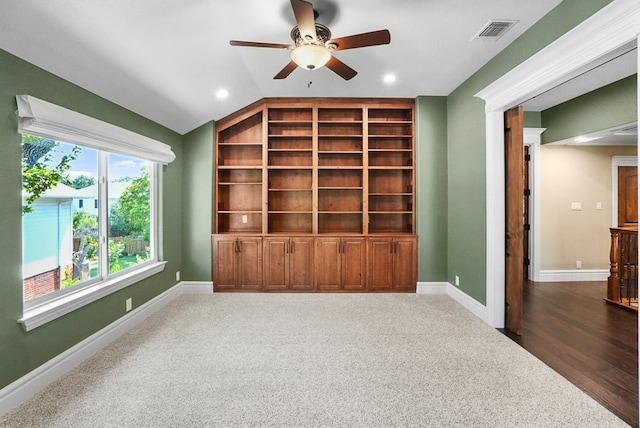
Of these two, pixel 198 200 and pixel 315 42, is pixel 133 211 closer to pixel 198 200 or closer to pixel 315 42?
pixel 198 200

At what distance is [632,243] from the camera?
4074 mm

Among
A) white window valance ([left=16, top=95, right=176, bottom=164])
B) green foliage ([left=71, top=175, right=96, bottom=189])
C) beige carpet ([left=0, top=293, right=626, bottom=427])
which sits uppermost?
white window valance ([left=16, top=95, right=176, bottom=164])

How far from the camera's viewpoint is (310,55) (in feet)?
7.93

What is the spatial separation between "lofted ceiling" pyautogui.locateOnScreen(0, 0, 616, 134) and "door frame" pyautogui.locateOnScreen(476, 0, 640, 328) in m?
0.36

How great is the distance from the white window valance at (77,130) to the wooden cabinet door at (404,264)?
3437mm

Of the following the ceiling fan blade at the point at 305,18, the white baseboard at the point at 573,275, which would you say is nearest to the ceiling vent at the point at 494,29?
the ceiling fan blade at the point at 305,18

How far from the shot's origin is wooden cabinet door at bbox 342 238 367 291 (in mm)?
4613

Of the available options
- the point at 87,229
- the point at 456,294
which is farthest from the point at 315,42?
the point at 456,294

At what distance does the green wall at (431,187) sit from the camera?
4.55 meters

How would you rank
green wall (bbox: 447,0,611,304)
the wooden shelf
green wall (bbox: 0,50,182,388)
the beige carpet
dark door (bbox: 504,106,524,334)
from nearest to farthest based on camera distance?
the beige carpet < green wall (bbox: 0,50,182,388) < green wall (bbox: 447,0,611,304) < dark door (bbox: 504,106,524,334) < the wooden shelf

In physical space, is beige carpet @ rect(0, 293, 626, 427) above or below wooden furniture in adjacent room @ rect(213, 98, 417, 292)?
below

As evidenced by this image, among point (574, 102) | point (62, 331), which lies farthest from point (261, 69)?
point (574, 102)

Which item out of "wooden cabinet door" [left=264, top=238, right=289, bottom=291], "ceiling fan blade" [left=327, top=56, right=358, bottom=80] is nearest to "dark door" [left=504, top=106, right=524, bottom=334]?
"ceiling fan blade" [left=327, top=56, right=358, bottom=80]

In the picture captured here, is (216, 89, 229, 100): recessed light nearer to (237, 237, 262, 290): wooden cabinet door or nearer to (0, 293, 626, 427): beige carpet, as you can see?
(237, 237, 262, 290): wooden cabinet door
